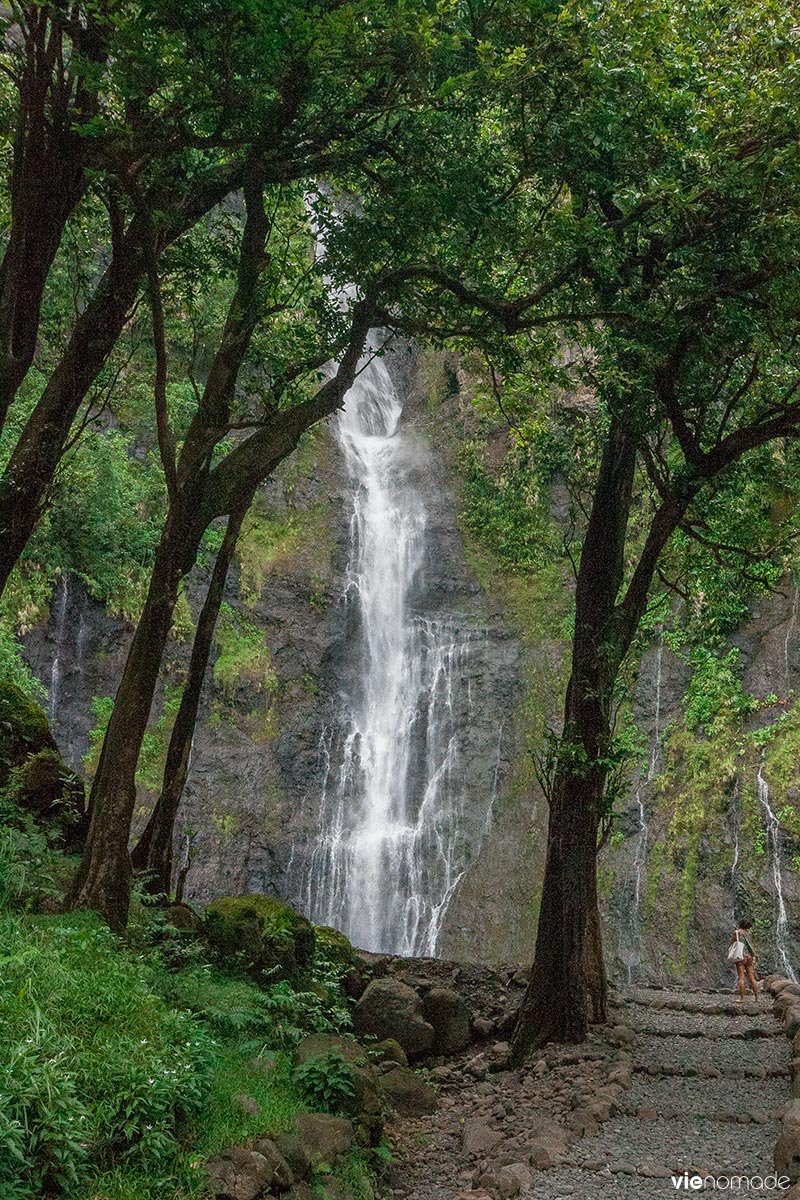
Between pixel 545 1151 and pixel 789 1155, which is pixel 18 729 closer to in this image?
pixel 545 1151

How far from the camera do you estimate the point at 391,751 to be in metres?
22.4

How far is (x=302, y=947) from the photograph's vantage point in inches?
402

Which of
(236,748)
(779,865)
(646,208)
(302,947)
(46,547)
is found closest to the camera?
(646,208)

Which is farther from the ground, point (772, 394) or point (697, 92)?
point (697, 92)

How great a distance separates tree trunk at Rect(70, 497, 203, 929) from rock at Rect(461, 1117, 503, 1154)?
130 inches

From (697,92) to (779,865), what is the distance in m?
13.5

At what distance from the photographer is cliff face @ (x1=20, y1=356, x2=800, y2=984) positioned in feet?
59.6

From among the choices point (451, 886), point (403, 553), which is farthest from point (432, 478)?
point (451, 886)

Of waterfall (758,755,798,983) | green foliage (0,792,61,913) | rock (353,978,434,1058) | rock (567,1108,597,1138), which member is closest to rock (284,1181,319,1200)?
rock (567,1108,597,1138)

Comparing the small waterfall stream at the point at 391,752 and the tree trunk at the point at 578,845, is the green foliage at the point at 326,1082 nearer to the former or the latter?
the tree trunk at the point at 578,845

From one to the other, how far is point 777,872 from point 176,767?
1195cm

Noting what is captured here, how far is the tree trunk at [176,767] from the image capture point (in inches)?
409

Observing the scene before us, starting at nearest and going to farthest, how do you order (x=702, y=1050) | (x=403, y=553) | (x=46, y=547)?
(x=702, y=1050)
(x=46, y=547)
(x=403, y=553)

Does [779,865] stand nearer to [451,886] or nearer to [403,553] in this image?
[451,886]
